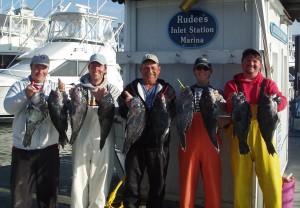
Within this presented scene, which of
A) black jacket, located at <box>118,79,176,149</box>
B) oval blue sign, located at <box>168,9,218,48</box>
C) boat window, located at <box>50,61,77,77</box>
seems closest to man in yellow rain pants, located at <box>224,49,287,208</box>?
black jacket, located at <box>118,79,176,149</box>

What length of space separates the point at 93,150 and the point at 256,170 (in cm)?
175

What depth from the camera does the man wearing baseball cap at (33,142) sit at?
4.16 metres

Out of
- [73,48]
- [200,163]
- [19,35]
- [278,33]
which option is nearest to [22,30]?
[19,35]

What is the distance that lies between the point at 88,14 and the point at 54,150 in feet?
54.6

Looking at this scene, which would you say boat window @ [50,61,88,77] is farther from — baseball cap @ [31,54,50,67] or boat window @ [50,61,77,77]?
baseball cap @ [31,54,50,67]

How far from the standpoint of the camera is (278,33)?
575cm

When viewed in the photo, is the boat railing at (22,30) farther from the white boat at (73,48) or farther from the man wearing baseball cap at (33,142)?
the man wearing baseball cap at (33,142)

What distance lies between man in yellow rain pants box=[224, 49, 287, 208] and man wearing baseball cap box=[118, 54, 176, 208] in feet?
2.41

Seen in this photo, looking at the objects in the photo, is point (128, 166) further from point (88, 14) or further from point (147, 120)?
point (88, 14)

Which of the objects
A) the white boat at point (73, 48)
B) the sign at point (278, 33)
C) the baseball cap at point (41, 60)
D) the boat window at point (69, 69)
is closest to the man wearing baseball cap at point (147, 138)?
the baseball cap at point (41, 60)

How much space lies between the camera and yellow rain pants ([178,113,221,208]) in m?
4.37

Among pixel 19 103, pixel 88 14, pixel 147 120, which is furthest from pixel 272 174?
pixel 88 14

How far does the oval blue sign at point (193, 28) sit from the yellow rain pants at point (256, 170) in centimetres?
133

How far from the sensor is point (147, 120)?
4.33 m
